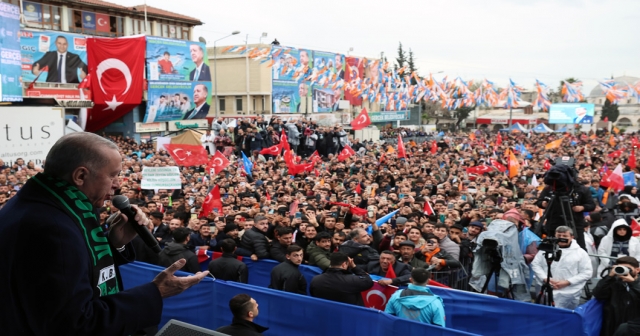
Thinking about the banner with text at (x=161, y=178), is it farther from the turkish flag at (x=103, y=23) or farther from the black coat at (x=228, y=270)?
the turkish flag at (x=103, y=23)

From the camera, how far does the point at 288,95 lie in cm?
5197

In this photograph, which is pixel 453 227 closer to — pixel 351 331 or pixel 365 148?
pixel 351 331

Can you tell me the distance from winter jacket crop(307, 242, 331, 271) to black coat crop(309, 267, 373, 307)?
36.0 inches

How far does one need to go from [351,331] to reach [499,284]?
2.36 metres

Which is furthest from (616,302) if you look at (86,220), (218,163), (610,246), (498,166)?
(498,166)

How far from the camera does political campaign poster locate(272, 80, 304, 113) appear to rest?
5097 centimetres

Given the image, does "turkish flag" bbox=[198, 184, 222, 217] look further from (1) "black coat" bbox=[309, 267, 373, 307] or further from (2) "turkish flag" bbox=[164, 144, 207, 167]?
(1) "black coat" bbox=[309, 267, 373, 307]

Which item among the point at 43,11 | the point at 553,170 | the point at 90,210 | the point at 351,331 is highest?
the point at 43,11

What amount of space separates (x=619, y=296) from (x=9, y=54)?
2446cm

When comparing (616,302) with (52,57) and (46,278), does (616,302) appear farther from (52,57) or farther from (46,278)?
(52,57)

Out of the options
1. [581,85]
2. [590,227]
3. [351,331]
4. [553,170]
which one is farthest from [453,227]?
[581,85]

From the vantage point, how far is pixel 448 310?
646cm

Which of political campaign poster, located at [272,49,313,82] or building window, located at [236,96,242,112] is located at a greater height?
political campaign poster, located at [272,49,313,82]

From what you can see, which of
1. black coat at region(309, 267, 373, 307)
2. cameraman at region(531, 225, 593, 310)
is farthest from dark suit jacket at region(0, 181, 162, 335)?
cameraman at region(531, 225, 593, 310)
